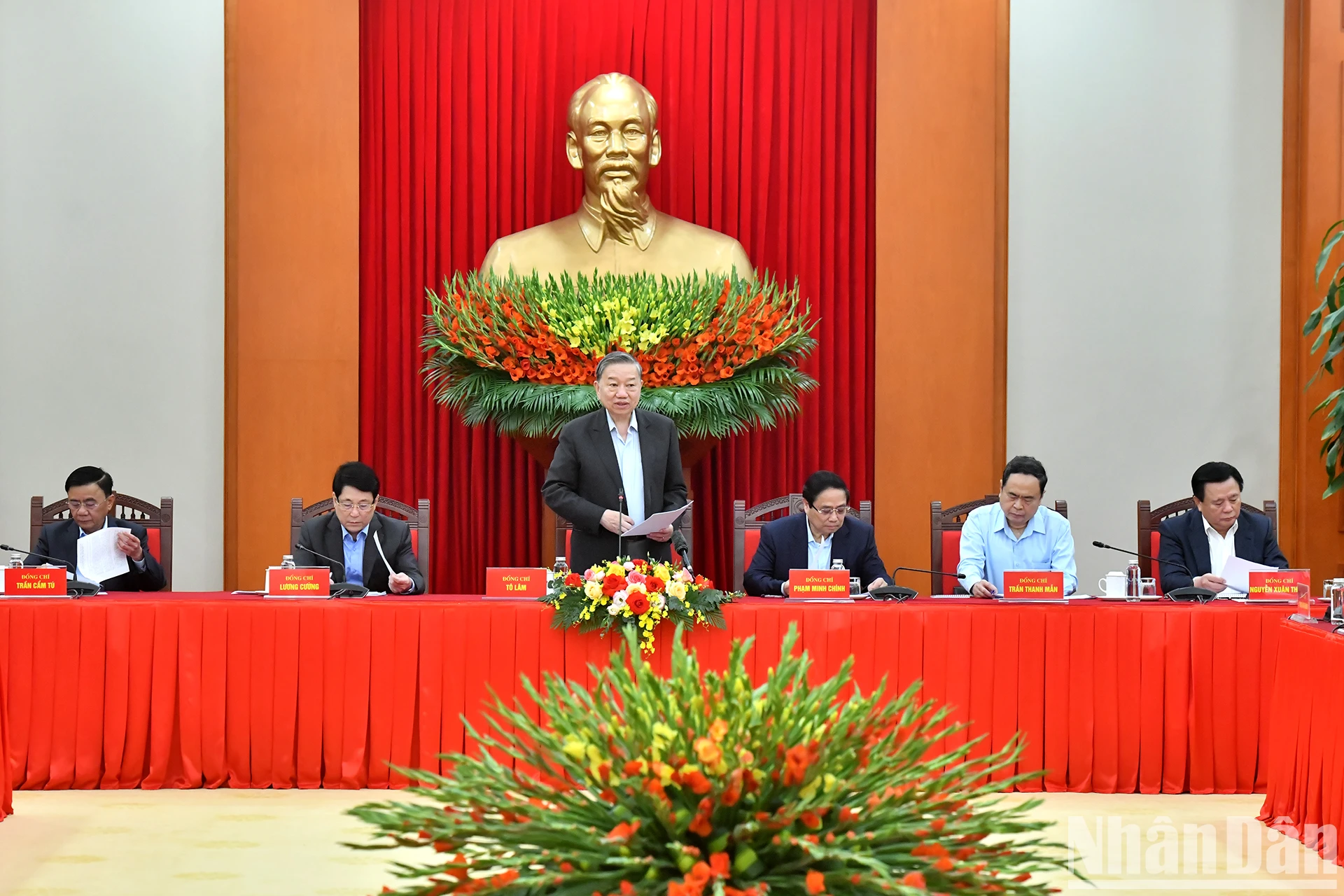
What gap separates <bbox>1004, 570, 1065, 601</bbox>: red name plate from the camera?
11.6 feet

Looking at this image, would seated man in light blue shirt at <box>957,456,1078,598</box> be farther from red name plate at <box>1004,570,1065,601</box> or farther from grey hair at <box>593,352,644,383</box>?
grey hair at <box>593,352,644,383</box>

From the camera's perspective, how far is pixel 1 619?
3408mm

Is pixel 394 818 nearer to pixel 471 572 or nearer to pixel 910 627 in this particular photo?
pixel 910 627

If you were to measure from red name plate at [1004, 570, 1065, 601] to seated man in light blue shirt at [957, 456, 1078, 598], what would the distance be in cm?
35

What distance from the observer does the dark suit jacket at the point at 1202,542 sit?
13.2ft

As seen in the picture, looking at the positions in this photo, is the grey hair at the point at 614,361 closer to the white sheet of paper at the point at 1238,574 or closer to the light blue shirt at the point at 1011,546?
the light blue shirt at the point at 1011,546

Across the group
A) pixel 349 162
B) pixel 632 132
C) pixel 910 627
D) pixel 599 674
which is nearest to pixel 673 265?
pixel 632 132

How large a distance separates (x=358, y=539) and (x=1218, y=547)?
8.28 ft

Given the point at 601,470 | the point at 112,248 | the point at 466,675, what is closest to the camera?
the point at 466,675

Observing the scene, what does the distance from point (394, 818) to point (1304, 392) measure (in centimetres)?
485

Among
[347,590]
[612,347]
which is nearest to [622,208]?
[612,347]

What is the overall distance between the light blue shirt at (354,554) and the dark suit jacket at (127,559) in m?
0.61

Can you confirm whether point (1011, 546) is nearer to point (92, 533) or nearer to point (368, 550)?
point (368, 550)

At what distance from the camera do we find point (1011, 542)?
395 cm
